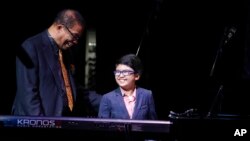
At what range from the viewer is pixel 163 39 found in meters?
4.41

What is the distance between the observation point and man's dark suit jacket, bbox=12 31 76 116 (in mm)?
2379

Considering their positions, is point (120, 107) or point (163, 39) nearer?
point (120, 107)

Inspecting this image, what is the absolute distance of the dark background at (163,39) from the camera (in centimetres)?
413

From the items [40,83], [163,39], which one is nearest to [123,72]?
[40,83]

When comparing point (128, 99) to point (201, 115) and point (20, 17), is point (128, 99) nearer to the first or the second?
point (201, 115)

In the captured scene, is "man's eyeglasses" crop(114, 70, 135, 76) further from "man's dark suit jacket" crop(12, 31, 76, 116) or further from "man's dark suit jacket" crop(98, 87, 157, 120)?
"man's dark suit jacket" crop(12, 31, 76, 116)

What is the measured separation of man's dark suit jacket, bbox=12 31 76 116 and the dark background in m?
1.60

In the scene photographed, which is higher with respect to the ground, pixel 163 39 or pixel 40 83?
pixel 163 39

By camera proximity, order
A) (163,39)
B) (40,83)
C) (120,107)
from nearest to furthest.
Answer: (40,83) < (120,107) < (163,39)

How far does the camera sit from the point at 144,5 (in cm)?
446

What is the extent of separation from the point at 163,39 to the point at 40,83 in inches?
87.7

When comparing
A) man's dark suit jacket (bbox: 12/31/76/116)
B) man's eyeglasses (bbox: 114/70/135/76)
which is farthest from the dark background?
man's dark suit jacket (bbox: 12/31/76/116)

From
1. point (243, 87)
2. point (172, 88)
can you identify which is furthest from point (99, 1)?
point (243, 87)

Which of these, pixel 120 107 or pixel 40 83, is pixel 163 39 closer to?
pixel 120 107
